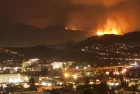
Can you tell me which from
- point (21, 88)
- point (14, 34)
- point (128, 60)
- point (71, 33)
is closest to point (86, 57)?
point (128, 60)

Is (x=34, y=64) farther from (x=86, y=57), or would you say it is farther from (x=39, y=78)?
(x=39, y=78)

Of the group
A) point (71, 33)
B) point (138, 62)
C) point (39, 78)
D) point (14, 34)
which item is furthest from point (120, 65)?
point (14, 34)

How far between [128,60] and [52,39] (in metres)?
33.2

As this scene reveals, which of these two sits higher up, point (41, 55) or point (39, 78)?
point (41, 55)

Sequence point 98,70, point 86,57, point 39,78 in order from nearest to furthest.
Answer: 1. point 39,78
2. point 98,70
3. point 86,57

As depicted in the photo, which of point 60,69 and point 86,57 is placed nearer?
point 60,69

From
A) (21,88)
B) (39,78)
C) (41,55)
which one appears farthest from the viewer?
(41,55)

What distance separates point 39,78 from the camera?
2373 cm

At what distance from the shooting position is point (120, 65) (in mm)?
26969

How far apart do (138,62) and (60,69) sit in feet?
17.0

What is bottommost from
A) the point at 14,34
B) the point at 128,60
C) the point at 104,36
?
the point at 128,60

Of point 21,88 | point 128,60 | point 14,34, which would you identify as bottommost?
point 21,88

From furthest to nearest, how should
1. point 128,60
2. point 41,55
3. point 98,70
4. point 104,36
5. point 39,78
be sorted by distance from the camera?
point 104,36 < point 41,55 < point 128,60 < point 98,70 < point 39,78

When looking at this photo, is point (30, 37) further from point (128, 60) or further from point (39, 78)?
point (39, 78)
